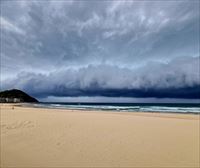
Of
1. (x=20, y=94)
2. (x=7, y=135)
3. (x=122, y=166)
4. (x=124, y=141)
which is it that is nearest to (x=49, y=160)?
(x=122, y=166)

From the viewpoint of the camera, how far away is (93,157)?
15.1 feet

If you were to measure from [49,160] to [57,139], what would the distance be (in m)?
2.02

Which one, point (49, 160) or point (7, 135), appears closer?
point (49, 160)

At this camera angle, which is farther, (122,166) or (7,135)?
(7,135)

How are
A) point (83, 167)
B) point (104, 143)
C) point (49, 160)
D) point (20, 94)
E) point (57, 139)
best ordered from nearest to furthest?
point (83, 167), point (49, 160), point (104, 143), point (57, 139), point (20, 94)

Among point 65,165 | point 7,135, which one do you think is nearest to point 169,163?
point 65,165

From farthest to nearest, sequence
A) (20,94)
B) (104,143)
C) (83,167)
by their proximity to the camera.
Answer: (20,94) < (104,143) < (83,167)

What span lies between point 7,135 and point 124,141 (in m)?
4.99

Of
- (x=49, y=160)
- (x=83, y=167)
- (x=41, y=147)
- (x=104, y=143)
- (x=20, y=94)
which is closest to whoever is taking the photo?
(x=83, y=167)

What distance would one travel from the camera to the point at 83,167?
403 cm

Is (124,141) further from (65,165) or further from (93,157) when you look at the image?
(65,165)

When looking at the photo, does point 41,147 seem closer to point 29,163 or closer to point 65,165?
point 29,163

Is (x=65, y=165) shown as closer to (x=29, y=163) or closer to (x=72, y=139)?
(x=29, y=163)

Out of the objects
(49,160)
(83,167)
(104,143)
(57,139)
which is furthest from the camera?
(57,139)
